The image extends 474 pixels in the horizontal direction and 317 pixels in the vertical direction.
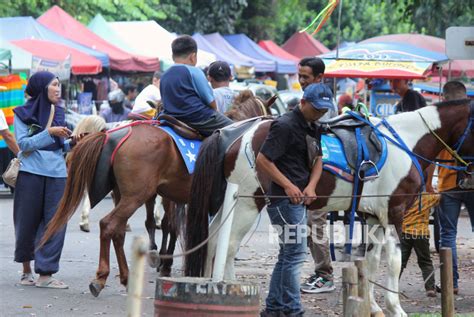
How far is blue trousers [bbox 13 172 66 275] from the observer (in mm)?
9492

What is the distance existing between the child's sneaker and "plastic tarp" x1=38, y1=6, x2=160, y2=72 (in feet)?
62.2

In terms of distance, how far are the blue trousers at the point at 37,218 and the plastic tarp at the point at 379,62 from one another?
741cm

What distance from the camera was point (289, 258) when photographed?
763 cm

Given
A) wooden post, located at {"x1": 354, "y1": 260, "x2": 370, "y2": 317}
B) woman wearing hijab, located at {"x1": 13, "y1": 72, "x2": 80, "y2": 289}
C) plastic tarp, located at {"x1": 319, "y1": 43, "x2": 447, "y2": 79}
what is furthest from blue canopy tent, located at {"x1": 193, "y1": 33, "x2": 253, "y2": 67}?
wooden post, located at {"x1": 354, "y1": 260, "x2": 370, "y2": 317}

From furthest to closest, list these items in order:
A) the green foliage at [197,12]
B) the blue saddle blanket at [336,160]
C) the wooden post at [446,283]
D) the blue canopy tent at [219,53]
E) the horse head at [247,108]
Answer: the blue canopy tent at [219,53], the green foliage at [197,12], the horse head at [247,108], the blue saddle blanket at [336,160], the wooden post at [446,283]

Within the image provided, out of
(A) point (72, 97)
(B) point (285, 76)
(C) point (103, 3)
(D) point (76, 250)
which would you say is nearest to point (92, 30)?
(C) point (103, 3)

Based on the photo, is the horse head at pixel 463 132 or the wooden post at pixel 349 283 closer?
the wooden post at pixel 349 283

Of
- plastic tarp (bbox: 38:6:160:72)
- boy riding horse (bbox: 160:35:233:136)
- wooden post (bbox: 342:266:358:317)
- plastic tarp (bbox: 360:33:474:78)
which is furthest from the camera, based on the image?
plastic tarp (bbox: 38:6:160:72)

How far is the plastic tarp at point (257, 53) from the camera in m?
38.4

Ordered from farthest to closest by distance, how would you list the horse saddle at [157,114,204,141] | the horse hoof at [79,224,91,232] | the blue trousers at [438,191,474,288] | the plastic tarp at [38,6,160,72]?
the plastic tarp at [38,6,160,72] → the horse hoof at [79,224,91,232] → the horse saddle at [157,114,204,141] → the blue trousers at [438,191,474,288]

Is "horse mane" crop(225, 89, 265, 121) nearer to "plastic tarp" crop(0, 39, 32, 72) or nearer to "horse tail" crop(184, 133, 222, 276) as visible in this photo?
"horse tail" crop(184, 133, 222, 276)

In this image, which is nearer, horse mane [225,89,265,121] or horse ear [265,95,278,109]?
horse ear [265,95,278,109]

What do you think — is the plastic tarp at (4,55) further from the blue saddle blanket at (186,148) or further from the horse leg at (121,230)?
the horse leg at (121,230)

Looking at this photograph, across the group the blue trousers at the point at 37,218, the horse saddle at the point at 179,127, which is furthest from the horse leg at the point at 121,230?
the horse saddle at the point at 179,127
